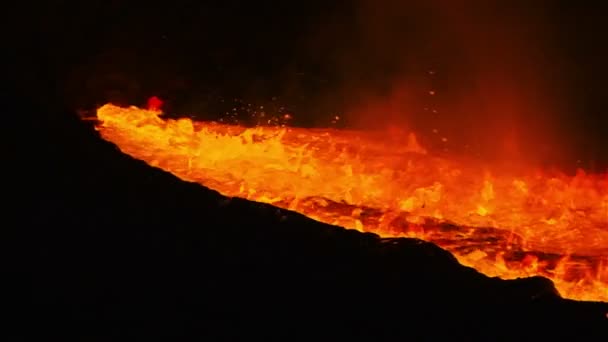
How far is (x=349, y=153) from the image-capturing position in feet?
18.3

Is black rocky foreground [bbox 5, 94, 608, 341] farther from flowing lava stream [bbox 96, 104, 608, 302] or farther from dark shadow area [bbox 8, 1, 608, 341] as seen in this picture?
flowing lava stream [bbox 96, 104, 608, 302]

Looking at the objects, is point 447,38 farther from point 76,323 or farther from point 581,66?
point 76,323

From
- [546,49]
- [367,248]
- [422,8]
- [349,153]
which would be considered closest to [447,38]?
[422,8]

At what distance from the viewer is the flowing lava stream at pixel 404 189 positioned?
399 cm

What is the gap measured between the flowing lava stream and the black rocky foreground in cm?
34

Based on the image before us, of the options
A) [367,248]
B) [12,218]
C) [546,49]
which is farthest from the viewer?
[546,49]

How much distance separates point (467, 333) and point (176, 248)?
1.61 m

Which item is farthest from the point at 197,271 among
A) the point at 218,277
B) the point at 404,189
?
the point at 404,189

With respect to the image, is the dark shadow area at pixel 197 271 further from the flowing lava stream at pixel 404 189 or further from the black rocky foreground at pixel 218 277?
the flowing lava stream at pixel 404 189

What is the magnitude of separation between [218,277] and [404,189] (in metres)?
1.76

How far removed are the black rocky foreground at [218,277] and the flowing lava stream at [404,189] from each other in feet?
1.11

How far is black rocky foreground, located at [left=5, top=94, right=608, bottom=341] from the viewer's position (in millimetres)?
3301

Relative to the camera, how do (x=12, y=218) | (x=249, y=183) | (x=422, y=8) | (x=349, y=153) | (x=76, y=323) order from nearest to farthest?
(x=76, y=323), (x=12, y=218), (x=249, y=183), (x=349, y=153), (x=422, y=8)

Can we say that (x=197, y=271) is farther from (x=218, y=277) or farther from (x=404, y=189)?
(x=404, y=189)
